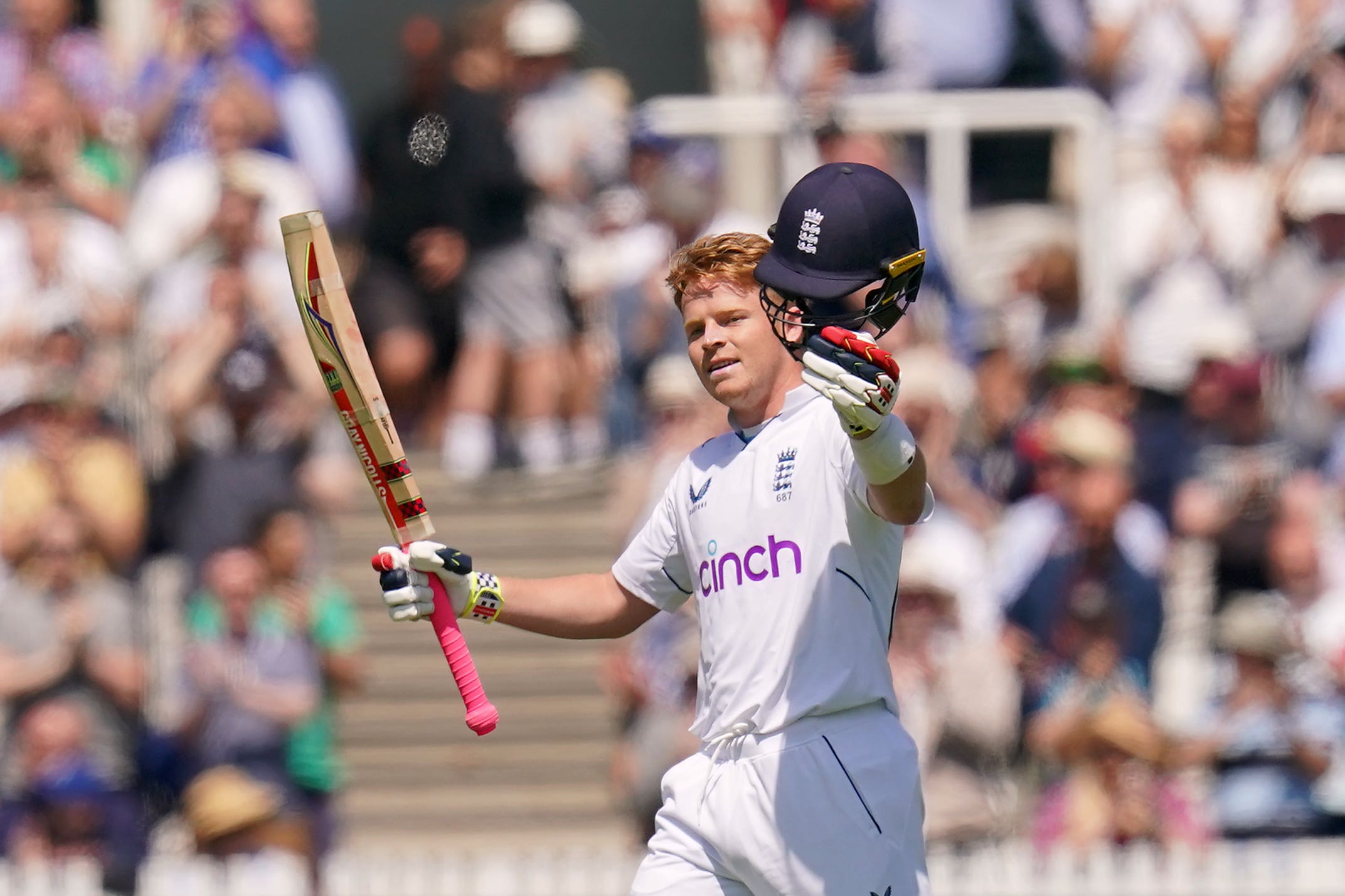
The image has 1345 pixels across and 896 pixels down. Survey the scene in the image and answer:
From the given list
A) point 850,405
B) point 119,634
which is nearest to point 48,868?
point 119,634

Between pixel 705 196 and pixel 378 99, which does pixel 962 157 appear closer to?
Result: pixel 705 196

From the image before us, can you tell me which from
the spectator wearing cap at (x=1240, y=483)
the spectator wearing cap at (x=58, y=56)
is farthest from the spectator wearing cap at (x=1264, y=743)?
the spectator wearing cap at (x=58, y=56)

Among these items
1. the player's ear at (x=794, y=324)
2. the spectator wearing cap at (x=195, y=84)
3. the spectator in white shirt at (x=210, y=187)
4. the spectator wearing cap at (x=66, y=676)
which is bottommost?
the spectator wearing cap at (x=66, y=676)

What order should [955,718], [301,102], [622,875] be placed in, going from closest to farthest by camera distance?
[955,718]
[622,875]
[301,102]

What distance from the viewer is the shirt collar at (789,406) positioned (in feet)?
13.9

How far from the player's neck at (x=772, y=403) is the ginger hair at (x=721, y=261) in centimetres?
20

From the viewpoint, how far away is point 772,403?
4.25 metres

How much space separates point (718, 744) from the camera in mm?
4207

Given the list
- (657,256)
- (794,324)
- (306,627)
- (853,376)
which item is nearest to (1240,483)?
(657,256)

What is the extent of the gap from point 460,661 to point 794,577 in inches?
28.1

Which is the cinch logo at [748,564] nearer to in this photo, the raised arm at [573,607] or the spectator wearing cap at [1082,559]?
the raised arm at [573,607]

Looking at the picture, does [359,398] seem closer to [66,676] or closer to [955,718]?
[955,718]

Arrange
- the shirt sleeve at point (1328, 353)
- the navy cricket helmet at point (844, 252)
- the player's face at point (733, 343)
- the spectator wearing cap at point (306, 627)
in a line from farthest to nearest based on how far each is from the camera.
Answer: the shirt sleeve at point (1328, 353) < the spectator wearing cap at point (306, 627) < the player's face at point (733, 343) < the navy cricket helmet at point (844, 252)

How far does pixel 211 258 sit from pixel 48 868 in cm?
246
